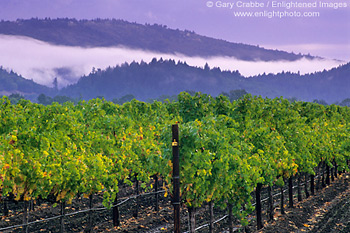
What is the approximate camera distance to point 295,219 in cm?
2656

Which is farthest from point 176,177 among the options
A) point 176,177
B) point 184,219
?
point 184,219

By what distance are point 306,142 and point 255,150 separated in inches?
262

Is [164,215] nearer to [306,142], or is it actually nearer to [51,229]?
[51,229]

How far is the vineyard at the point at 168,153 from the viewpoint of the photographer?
17.2 meters

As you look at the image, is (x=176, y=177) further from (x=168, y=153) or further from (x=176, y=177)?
(x=168, y=153)

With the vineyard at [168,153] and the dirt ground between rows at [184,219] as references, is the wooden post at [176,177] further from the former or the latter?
the dirt ground between rows at [184,219]

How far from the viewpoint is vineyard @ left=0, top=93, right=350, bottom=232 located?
17.2 metres

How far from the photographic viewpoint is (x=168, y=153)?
1717 centimetres

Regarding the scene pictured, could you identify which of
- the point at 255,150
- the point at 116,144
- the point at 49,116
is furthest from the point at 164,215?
the point at 49,116

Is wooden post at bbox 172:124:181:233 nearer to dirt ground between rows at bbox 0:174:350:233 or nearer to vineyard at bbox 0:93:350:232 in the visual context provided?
vineyard at bbox 0:93:350:232

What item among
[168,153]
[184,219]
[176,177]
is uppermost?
[168,153]

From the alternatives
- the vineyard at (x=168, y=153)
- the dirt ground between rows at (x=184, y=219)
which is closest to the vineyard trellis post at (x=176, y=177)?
the vineyard at (x=168, y=153)

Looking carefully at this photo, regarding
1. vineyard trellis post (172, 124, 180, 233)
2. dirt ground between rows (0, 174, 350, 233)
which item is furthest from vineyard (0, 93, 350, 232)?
dirt ground between rows (0, 174, 350, 233)

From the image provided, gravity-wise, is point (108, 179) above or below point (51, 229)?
above
